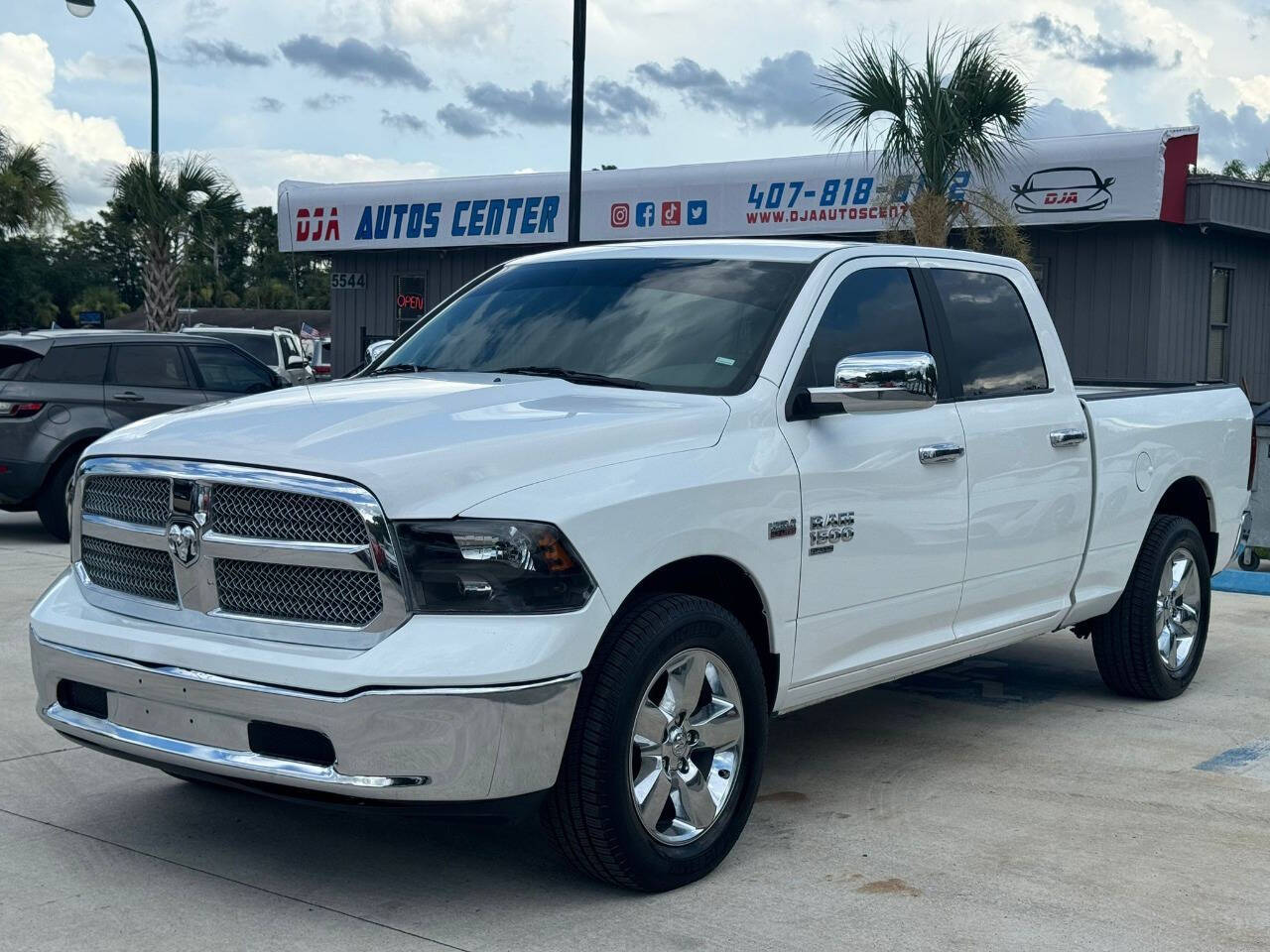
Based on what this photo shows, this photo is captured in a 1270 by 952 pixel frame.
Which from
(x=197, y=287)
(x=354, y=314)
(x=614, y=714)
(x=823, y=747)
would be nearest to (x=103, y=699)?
(x=614, y=714)

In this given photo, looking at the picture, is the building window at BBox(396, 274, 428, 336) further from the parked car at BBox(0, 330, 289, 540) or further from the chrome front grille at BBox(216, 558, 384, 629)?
the chrome front grille at BBox(216, 558, 384, 629)

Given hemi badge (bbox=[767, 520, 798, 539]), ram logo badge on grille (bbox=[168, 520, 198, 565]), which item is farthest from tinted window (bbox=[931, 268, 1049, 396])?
ram logo badge on grille (bbox=[168, 520, 198, 565])

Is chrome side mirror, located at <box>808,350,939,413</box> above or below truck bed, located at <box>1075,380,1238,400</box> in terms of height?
above

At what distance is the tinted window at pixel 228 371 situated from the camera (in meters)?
13.7

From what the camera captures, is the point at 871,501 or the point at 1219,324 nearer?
the point at 871,501

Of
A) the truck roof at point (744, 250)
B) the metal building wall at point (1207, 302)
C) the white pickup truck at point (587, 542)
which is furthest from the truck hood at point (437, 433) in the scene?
the metal building wall at point (1207, 302)

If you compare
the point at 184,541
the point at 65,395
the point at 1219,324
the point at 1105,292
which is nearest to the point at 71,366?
the point at 65,395

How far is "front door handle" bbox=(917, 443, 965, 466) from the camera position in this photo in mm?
5410

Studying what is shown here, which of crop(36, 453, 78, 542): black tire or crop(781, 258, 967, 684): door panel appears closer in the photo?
crop(781, 258, 967, 684): door panel

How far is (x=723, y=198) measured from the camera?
21141 millimetres

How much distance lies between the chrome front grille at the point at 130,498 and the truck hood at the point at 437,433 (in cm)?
8

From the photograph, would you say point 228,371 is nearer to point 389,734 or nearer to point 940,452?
point 940,452

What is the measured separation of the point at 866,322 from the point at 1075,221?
13.6m

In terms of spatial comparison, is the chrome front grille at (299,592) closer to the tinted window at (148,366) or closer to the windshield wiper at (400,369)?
the windshield wiper at (400,369)
